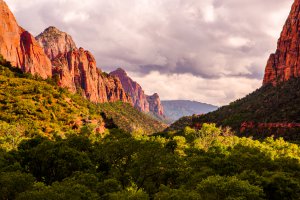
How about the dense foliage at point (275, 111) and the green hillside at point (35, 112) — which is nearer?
the green hillside at point (35, 112)

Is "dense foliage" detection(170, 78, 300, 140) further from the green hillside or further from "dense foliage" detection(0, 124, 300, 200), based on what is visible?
"dense foliage" detection(0, 124, 300, 200)

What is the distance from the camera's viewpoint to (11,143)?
242ft

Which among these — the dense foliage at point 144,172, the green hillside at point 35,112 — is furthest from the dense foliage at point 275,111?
the dense foliage at point 144,172

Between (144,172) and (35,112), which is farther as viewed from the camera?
(35,112)

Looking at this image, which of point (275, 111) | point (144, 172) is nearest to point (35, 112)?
point (144, 172)

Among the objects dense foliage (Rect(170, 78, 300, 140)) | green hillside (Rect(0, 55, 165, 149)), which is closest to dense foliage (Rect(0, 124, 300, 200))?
green hillside (Rect(0, 55, 165, 149))

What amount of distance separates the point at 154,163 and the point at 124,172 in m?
6.21

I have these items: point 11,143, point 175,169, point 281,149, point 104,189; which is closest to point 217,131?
point 281,149

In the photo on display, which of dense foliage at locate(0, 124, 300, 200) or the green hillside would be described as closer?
dense foliage at locate(0, 124, 300, 200)

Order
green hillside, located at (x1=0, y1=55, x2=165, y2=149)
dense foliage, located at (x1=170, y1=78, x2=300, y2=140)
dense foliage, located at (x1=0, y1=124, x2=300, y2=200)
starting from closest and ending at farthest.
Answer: dense foliage, located at (x1=0, y1=124, x2=300, y2=200), green hillside, located at (x1=0, y1=55, x2=165, y2=149), dense foliage, located at (x1=170, y1=78, x2=300, y2=140)

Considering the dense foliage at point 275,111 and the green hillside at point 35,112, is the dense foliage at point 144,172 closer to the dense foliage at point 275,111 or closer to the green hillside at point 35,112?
the green hillside at point 35,112

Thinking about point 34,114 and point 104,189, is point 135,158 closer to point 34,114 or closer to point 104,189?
point 104,189

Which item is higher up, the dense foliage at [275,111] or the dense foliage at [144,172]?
the dense foliage at [275,111]

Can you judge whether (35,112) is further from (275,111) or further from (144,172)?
(275,111)
